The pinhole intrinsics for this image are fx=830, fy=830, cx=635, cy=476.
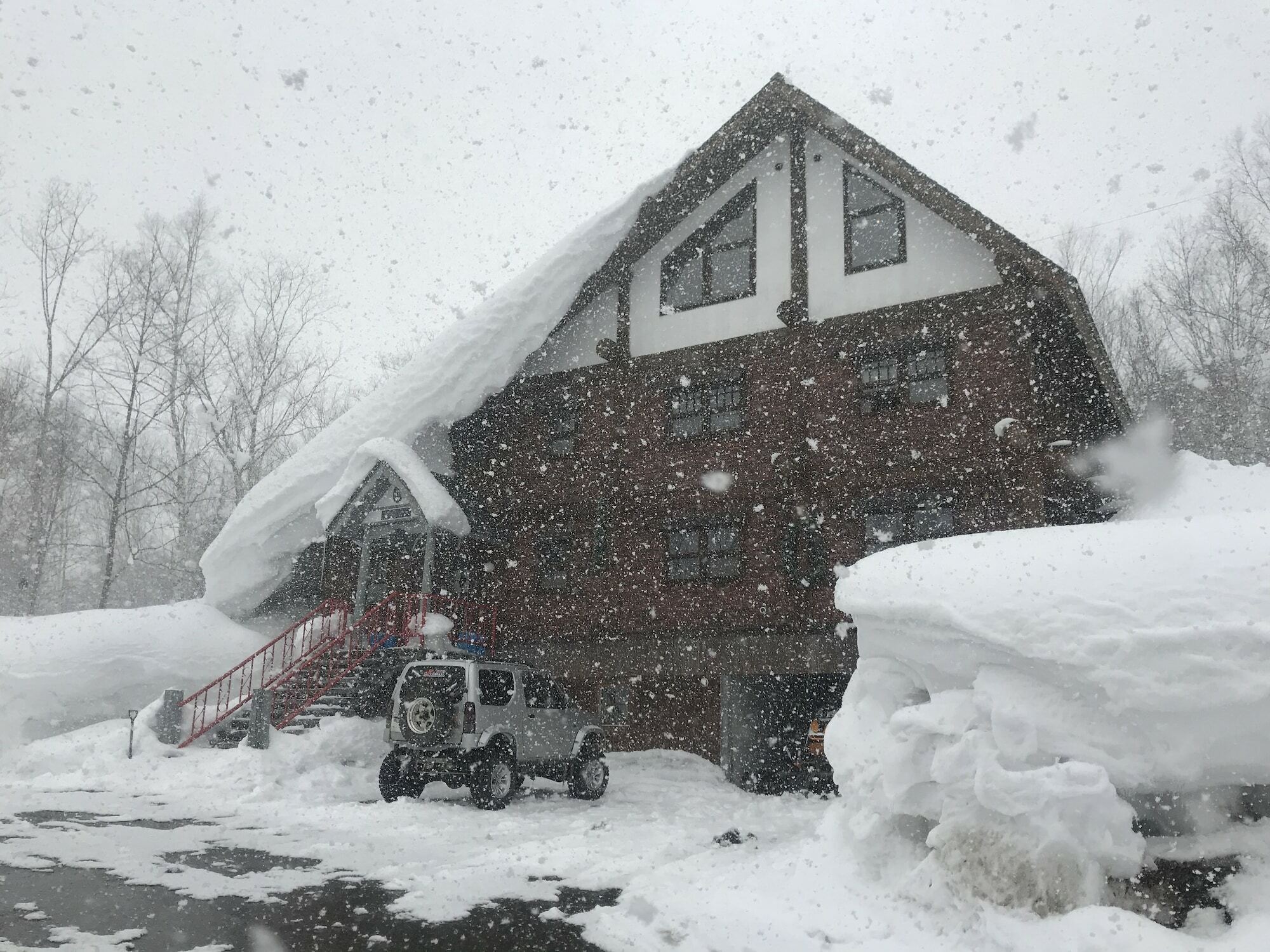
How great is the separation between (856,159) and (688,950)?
14.6 meters

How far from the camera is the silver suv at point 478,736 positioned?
10617 millimetres

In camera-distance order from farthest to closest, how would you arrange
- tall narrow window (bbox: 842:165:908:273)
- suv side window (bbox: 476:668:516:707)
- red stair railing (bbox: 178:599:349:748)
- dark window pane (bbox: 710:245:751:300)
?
dark window pane (bbox: 710:245:751:300), red stair railing (bbox: 178:599:349:748), tall narrow window (bbox: 842:165:908:273), suv side window (bbox: 476:668:516:707)

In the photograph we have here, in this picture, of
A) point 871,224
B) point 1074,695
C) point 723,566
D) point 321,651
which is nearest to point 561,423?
point 723,566

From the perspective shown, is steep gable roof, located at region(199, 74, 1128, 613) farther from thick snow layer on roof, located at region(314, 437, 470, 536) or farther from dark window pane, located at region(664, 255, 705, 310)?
dark window pane, located at region(664, 255, 705, 310)

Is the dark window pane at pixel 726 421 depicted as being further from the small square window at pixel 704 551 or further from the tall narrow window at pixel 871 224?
the tall narrow window at pixel 871 224

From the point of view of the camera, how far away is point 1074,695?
5.18 m

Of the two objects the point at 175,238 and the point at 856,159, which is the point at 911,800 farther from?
the point at 175,238

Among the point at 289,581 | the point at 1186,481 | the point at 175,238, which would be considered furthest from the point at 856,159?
the point at 175,238

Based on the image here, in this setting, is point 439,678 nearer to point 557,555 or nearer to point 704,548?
point 704,548

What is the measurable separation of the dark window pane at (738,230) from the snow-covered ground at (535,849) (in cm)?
1055

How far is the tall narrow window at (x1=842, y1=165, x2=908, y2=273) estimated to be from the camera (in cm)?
1532

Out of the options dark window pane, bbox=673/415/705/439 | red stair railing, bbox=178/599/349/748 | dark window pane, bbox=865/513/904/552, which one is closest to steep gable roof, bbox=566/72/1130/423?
dark window pane, bbox=673/415/705/439

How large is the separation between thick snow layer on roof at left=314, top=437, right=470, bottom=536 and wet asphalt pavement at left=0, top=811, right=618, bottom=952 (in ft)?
34.0

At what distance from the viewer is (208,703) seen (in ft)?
55.5
